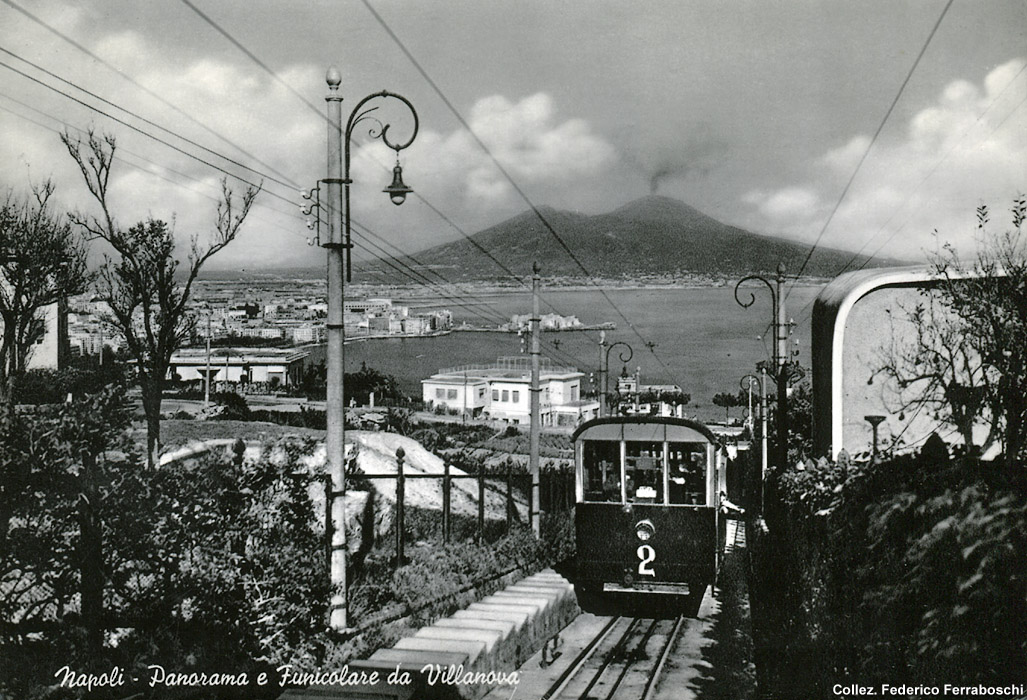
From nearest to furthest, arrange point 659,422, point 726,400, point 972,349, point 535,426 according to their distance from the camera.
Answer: point 972,349 → point 659,422 → point 535,426 → point 726,400

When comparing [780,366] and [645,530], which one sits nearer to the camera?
[645,530]

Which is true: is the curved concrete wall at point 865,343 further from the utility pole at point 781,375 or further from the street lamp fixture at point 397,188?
the street lamp fixture at point 397,188

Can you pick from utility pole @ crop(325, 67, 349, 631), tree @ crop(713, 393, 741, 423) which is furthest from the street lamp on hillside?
tree @ crop(713, 393, 741, 423)

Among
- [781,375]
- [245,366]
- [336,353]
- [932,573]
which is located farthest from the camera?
[245,366]

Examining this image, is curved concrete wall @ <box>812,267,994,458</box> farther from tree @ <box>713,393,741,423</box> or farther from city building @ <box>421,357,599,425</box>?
tree @ <box>713,393,741,423</box>

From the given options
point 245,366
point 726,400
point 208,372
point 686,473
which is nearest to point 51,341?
point 208,372

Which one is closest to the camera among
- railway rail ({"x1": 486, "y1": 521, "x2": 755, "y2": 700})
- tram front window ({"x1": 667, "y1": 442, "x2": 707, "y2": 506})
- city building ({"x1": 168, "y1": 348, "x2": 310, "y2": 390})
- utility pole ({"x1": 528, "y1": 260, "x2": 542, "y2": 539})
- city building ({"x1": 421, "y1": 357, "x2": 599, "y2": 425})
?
railway rail ({"x1": 486, "y1": 521, "x2": 755, "y2": 700})

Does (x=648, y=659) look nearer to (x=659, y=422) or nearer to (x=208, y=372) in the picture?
(x=659, y=422)
